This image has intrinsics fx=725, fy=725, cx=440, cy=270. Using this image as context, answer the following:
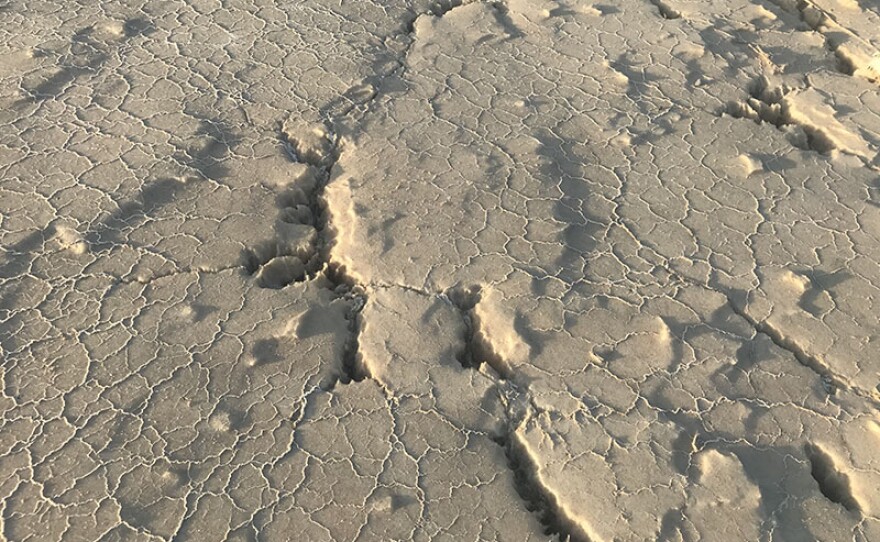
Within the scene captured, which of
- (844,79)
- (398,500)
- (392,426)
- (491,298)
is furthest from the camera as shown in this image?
(844,79)

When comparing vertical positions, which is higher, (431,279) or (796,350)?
(796,350)

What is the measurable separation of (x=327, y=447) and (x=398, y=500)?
236 mm

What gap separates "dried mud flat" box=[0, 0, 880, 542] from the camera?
1803mm

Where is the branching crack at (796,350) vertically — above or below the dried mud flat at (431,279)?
above

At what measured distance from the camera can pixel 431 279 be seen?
2.30 m

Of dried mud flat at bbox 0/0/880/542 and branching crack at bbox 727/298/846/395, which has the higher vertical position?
branching crack at bbox 727/298/846/395

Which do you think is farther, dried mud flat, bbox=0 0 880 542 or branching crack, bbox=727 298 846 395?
branching crack, bbox=727 298 846 395

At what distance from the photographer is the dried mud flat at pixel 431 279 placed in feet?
5.91

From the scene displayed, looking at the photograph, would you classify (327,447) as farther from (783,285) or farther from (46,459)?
(783,285)

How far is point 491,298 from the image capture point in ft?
7.36

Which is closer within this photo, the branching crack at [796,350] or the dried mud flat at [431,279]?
the dried mud flat at [431,279]

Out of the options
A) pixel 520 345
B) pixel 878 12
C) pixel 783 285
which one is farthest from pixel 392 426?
pixel 878 12

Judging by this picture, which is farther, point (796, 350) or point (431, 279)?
point (431, 279)

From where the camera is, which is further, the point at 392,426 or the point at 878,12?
the point at 878,12
